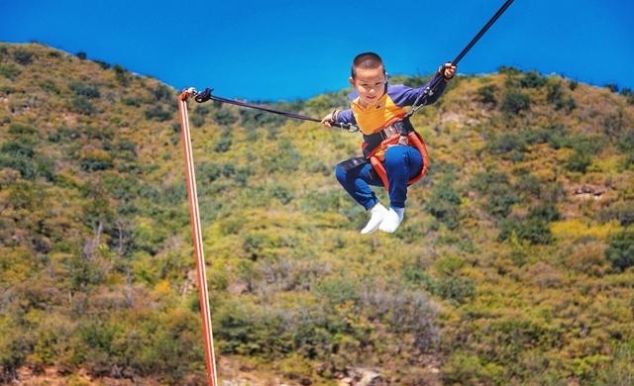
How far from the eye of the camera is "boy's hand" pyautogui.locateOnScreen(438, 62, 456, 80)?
19.1ft

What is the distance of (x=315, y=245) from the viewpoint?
87.7 ft

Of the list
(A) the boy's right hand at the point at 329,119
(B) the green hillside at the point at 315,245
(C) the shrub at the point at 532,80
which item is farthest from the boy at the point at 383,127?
(C) the shrub at the point at 532,80

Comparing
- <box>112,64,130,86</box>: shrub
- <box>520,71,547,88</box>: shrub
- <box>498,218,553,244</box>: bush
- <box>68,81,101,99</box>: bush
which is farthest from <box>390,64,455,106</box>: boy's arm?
<box>112,64,130,86</box>: shrub

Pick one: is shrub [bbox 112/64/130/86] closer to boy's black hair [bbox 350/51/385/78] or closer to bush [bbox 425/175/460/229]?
bush [bbox 425/175/460/229]

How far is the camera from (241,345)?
878 inches

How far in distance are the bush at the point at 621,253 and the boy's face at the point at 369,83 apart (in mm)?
20846

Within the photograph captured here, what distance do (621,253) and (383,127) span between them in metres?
20.9

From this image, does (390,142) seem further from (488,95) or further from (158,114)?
(158,114)

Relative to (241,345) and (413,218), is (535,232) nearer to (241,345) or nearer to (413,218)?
(413,218)

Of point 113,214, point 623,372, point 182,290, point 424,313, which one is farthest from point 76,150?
point 623,372

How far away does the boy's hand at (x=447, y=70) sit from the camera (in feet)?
19.1

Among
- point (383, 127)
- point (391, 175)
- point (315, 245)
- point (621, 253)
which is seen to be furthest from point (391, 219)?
point (621, 253)

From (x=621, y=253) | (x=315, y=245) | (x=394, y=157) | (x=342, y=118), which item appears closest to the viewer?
(x=394, y=157)

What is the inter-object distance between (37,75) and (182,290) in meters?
18.2
